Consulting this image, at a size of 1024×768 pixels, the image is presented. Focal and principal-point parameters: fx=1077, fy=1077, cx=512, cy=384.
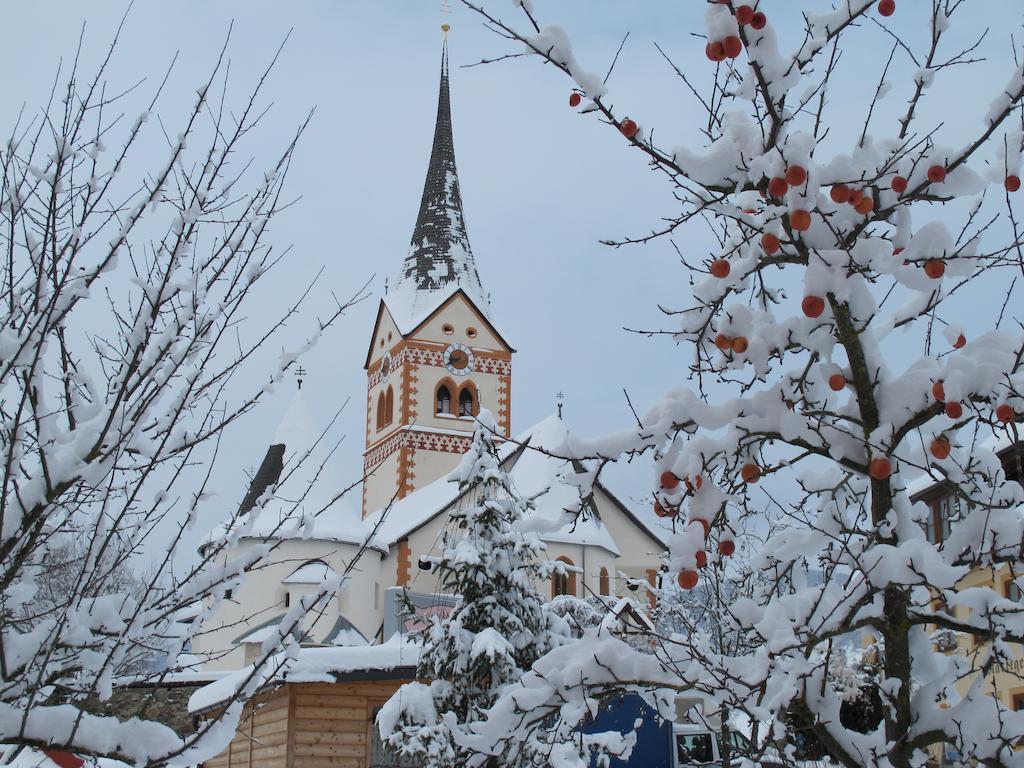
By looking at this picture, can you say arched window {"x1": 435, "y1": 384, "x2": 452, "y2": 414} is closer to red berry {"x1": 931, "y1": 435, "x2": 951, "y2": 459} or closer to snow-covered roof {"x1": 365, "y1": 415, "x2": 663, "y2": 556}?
snow-covered roof {"x1": 365, "y1": 415, "x2": 663, "y2": 556}

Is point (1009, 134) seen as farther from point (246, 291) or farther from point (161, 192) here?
point (161, 192)

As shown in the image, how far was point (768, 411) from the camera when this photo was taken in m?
4.04

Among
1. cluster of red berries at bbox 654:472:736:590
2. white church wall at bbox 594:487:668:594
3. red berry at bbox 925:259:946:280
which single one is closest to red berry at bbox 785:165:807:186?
red berry at bbox 925:259:946:280

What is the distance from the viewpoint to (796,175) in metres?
3.65

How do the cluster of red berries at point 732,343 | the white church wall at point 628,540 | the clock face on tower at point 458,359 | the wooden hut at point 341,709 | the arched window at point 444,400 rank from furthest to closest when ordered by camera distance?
the clock face on tower at point 458,359 < the arched window at point 444,400 < the white church wall at point 628,540 < the wooden hut at point 341,709 < the cluster of red berries at point 732,343

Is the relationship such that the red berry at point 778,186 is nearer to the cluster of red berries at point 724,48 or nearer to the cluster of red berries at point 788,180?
the cluster of red berries at point 788,180

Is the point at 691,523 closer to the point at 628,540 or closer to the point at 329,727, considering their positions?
the point at 329,727

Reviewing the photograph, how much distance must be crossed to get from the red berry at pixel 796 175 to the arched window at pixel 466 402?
37.3 m

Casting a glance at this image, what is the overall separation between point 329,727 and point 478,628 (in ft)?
13.6

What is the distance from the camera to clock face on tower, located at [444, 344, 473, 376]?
135ft

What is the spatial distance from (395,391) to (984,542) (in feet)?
126

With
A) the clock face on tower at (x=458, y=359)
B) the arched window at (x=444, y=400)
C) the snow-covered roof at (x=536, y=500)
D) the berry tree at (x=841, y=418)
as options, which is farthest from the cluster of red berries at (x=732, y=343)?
the clock face on tower at (x=458, y=359)

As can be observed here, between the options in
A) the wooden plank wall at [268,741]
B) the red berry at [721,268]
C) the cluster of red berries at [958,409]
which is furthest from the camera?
the wooden plank wall at [268,741]

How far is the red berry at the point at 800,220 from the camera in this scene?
144 inches
